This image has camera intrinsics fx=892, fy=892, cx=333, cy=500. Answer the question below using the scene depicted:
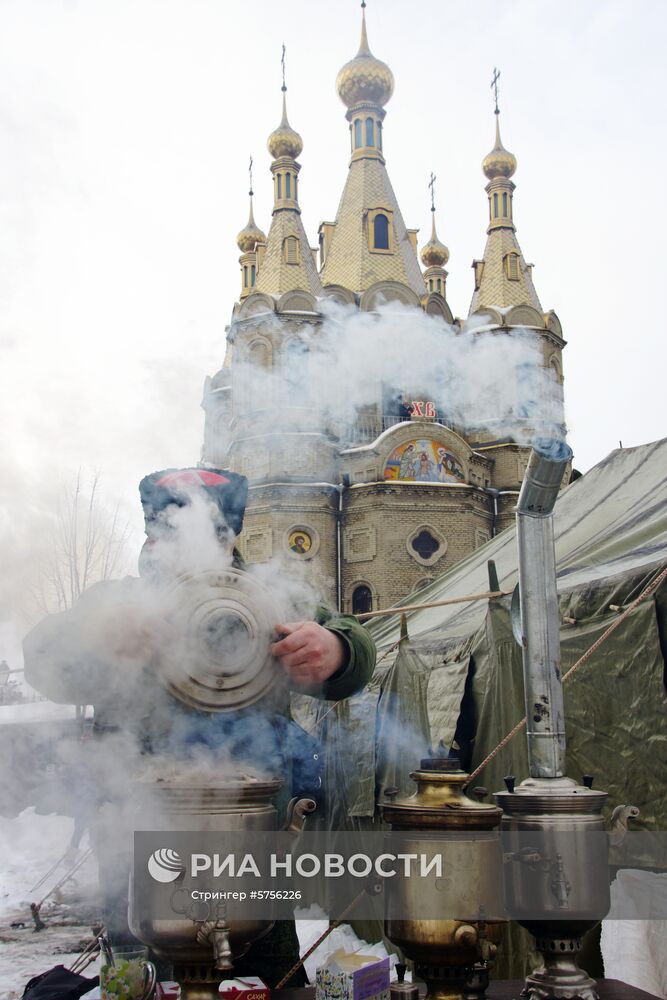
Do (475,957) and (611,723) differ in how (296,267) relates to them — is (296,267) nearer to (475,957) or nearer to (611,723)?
(611,723)

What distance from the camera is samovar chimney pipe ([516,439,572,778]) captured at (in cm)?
272

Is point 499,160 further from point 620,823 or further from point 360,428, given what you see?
point 620,823

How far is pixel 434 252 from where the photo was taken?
31797 mm

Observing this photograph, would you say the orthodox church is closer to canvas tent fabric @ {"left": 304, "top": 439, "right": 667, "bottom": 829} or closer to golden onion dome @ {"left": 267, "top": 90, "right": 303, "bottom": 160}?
golden onion dome @ {"left": 267, "top": 90, "right": 303, "bottom": 160}

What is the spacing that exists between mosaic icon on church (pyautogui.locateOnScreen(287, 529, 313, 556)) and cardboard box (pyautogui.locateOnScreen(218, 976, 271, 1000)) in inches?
846

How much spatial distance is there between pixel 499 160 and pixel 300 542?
587 inches

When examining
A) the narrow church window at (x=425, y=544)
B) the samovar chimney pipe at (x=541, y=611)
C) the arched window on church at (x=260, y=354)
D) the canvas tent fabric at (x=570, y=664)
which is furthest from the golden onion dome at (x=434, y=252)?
the samovar chimney pipe at (x=541, y=611)

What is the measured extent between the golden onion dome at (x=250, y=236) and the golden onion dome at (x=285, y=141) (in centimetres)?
519

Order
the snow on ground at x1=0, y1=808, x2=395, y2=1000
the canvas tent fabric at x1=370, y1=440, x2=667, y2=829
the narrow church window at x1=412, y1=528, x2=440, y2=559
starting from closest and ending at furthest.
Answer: the canvas tent fabric at x1=370, y1=440, x2=667, y2=829
the snow on ground at x1=0, y1=808, x2=395, y2=1000
the narrow church window at x1=412, y1=528, x2=440, y2=559

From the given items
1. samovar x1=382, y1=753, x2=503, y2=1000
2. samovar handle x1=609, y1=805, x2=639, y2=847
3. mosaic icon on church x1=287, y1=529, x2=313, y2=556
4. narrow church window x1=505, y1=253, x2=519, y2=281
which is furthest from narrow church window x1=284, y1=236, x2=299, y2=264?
samovar x1=382, y1=753, x2=503, y2=1000

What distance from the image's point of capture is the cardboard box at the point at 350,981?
2254 mm

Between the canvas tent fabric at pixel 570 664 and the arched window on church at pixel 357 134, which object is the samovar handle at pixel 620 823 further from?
the arched window on church at pixel 357 134

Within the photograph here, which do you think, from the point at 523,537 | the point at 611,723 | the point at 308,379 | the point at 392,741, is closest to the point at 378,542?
the point at 308,379

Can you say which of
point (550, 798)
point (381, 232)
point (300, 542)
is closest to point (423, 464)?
point (300, 542)
